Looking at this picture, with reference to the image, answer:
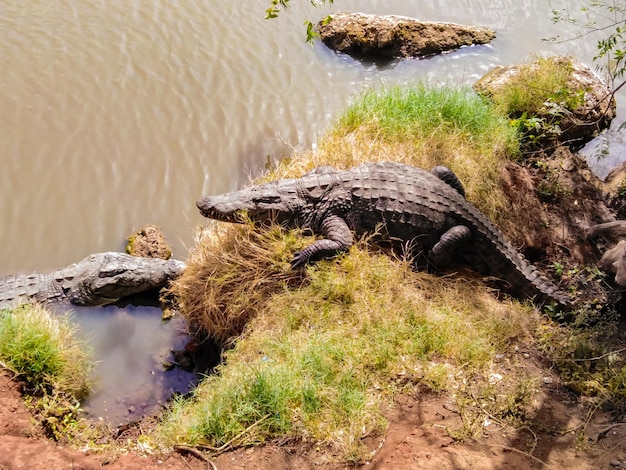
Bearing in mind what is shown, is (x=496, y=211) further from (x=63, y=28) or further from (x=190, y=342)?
(x=63, y=28)

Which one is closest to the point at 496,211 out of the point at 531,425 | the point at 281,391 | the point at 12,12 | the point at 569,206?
the point at 569,206

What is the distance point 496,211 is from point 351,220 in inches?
74.8

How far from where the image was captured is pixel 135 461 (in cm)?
360

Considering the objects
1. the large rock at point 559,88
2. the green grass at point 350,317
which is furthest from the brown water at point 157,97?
the green grass at point 350,317

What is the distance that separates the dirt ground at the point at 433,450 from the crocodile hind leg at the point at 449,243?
1859 millimetres

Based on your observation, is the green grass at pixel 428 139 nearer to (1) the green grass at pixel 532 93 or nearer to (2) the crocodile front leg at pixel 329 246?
(1) the green grass at pixel 532 93

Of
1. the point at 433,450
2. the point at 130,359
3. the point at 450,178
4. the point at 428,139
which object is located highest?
the point at 428,139

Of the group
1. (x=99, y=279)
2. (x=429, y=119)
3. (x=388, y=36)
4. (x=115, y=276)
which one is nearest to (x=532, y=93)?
(x=429, y=119)

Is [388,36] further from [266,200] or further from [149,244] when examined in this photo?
[149,244]

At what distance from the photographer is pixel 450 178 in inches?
236

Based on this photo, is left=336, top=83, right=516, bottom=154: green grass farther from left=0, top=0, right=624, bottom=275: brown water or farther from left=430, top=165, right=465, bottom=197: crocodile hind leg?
left=0, top=0, right=624, bottom=275: brown water

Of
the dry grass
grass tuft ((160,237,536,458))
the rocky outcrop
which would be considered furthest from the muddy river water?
grass tuft ((160,237,536,458))

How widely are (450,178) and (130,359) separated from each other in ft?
13.4

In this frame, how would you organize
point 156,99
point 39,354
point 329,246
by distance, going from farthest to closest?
point 156,99 < point 329,246 < point 39,354
